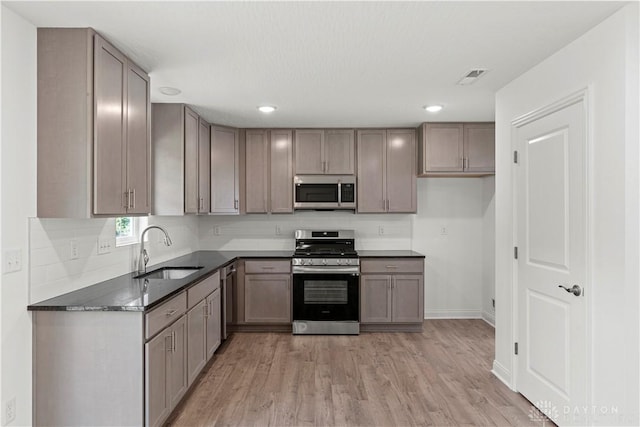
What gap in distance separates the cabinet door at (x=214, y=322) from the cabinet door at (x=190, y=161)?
34.5 inches

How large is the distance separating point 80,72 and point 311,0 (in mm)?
1317

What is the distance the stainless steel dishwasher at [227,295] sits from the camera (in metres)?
4.11

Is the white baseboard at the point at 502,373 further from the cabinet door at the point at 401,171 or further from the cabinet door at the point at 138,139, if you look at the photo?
the cabinet door at the point at 138,139

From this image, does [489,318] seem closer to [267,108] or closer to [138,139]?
[267,108]

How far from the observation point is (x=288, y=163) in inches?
190

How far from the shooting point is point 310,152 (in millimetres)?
4809

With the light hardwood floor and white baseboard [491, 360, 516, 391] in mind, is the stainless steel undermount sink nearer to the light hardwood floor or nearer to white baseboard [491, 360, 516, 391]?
the light hardwood floor

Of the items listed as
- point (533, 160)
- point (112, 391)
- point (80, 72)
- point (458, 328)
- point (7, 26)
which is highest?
point (7, 26)

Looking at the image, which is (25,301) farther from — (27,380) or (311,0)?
(311,0)

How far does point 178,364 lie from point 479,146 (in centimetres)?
373

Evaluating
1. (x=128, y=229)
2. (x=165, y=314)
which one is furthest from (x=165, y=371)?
(x=128, y=229)

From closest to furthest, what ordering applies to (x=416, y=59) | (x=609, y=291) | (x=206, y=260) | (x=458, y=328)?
(x=609, y=291)
(x=416, y=59)
(x=206, y=260)
(x=458, y=328)

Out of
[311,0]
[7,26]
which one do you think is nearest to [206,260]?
[7,26]

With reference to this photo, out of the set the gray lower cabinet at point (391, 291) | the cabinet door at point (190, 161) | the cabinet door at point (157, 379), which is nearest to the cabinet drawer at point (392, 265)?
the gray lower cabinet at point (391, 291)
